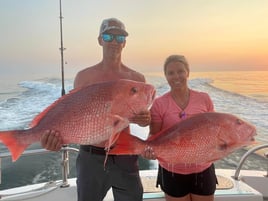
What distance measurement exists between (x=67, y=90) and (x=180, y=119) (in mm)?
7372

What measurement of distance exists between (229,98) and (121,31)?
897 cm

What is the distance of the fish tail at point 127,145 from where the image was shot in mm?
1409

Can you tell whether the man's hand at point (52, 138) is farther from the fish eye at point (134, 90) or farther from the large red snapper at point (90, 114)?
the fish eye at point (134, 90)

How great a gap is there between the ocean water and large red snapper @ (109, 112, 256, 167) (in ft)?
9.99

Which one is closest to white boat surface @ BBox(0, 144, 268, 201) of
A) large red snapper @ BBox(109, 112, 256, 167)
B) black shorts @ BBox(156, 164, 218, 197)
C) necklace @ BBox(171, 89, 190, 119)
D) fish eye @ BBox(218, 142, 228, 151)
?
black shorts @ BBox(156, 164, 218, 197)

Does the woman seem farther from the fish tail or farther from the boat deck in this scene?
the boat deck

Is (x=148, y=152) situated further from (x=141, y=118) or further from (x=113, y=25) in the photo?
(x=113, y=25)

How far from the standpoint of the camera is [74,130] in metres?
1.35

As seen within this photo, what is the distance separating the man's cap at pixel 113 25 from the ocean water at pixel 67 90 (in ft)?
9.17

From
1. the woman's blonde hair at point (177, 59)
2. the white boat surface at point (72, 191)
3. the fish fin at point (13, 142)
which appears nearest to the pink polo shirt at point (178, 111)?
the woman's blonde hair at point (177, 59)

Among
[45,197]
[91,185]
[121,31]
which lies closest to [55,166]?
[45,197]

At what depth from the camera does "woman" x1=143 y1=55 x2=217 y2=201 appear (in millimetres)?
1850

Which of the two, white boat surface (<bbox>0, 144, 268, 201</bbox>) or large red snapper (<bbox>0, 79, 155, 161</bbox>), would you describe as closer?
large red snapper (<bbox>0, 79, 155, 161</bbox>)

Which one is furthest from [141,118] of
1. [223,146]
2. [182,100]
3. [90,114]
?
[182,100]
